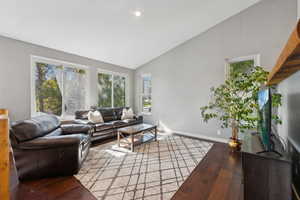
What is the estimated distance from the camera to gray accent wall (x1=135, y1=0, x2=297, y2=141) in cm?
310

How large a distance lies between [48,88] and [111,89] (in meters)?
2.02

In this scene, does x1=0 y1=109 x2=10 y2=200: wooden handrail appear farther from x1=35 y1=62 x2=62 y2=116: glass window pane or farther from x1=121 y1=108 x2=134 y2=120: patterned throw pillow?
x1=121 y1=108 x2=134 y2=120: patterned throw pillow

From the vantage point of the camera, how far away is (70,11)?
8.32 feet

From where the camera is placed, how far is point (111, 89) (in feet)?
17.0

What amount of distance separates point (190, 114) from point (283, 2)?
339 centimetres

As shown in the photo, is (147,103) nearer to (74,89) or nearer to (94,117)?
(94,117)

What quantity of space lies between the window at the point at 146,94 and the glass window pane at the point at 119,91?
31.9 inches

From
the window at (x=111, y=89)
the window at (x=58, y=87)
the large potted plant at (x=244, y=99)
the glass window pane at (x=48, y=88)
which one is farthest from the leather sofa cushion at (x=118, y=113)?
the large potted plant at (x=244, y=99)

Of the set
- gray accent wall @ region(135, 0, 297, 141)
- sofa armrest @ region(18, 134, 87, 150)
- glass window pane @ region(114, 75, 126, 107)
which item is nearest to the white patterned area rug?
sofa armrest @ region(18, 134, 87, 150)

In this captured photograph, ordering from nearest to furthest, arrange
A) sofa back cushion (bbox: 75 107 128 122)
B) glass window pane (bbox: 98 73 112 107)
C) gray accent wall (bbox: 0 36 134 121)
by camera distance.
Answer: gray accent wall (bbox: 0 36 134 121), sofa back cushion (bbox: 75 107 128 122), glass window pane (bbox: 98 73 112 107)

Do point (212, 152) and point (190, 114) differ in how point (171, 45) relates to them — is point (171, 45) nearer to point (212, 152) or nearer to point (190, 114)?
point (190, 114)

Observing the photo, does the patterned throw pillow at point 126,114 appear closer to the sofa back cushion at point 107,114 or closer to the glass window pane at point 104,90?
the sofa back cushion at point 107,114

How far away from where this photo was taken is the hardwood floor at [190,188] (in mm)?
1615

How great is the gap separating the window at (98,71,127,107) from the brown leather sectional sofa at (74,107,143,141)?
25.3 inches
